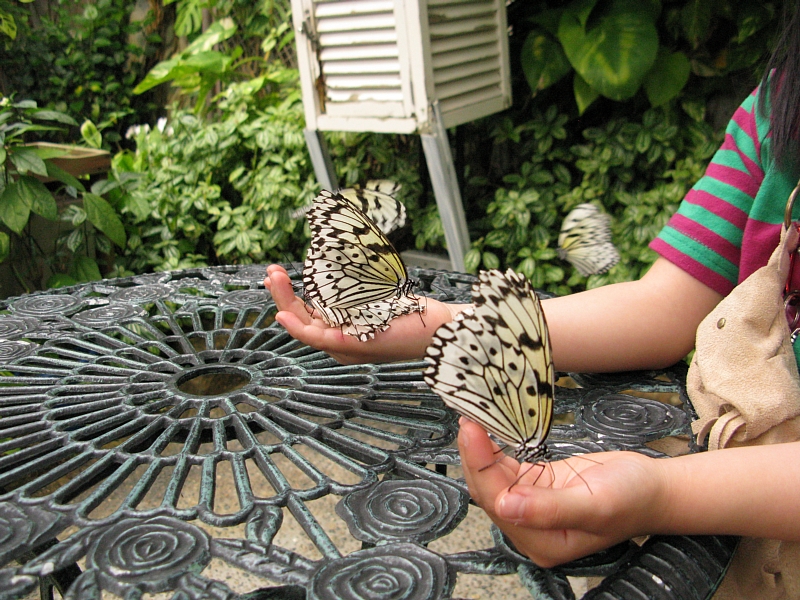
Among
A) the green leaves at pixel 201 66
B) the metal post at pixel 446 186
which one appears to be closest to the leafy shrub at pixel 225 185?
the green leaves at pixel 201 66

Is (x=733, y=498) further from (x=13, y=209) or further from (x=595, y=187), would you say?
(x=13, y=209)

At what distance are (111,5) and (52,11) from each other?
40 centimetres

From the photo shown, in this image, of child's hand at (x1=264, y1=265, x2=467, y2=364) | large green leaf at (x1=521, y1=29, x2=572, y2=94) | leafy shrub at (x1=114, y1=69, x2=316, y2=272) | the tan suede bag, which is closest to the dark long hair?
the tan suede bag

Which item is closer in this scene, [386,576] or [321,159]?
[386,576]

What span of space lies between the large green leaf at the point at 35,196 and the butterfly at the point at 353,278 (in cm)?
179

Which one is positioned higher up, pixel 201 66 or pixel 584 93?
pixel 201 66

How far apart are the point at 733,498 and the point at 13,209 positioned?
7.79 feet

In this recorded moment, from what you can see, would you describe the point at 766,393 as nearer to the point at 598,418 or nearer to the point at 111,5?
the point at 598,418

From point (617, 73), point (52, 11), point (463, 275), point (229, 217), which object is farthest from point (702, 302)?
point (52, 11)

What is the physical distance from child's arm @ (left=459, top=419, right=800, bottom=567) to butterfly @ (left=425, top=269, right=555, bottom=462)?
31 millimetres

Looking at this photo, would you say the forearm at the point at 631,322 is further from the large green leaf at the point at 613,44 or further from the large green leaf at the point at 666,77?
the large green leaf at the point at 666,77

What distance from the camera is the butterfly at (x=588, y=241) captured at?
2.17 meters

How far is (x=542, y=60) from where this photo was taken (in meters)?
2.30

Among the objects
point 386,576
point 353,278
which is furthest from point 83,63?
point 386,576
